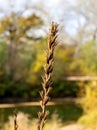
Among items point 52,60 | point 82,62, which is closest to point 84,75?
point 82,62

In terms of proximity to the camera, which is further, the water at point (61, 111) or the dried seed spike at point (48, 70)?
the water at point (61, 111)

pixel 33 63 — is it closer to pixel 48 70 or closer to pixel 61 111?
pixel 61 111

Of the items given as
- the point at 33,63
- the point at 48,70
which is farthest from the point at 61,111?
the point at 48,70

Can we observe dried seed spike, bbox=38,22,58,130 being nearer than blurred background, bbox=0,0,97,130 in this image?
Yes

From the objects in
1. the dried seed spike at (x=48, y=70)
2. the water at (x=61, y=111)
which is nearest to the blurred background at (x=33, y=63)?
the water at (x=61, y=111)

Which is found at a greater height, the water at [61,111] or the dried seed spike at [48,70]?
the dried seed spike at [48,70]

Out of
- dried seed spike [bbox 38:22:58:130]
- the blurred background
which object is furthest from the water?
dried seed spike [bbox 38:22:58:130]

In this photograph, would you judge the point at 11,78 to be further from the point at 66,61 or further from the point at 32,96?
the point at 66,61

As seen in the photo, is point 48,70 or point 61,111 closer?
point 48,70

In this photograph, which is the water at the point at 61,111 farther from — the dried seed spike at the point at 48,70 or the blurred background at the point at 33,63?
the dried seed spike at the point at 48,70

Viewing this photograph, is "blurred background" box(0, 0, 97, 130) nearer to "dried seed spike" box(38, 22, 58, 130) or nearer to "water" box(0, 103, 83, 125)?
"water" box(0, 103, 83, 125)

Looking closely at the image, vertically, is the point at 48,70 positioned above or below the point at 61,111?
above
